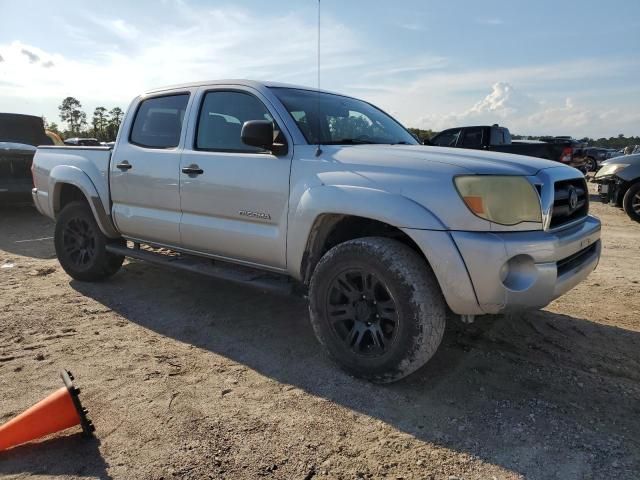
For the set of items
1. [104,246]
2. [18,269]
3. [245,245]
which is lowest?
[18,269]

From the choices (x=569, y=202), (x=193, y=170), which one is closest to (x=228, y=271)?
(x=193, y=170)

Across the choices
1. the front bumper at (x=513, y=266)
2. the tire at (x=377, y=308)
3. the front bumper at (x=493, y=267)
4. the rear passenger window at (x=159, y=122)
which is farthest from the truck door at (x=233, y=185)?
the front bumper at (x=513, y=266)

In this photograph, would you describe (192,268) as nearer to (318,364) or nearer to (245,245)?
→ (245,245)

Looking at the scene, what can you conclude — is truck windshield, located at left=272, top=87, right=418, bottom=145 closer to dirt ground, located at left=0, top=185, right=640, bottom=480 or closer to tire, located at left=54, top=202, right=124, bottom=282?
dirt ground, located at left=0, top=185, right=640, bottom=480

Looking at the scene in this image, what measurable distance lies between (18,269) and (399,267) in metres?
4.98

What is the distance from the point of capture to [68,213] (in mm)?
5293

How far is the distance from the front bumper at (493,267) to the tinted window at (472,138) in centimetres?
980

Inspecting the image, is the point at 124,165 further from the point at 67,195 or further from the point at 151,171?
the point at 67,195

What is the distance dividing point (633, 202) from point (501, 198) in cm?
767

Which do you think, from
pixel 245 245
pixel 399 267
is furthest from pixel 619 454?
pixel 245 245

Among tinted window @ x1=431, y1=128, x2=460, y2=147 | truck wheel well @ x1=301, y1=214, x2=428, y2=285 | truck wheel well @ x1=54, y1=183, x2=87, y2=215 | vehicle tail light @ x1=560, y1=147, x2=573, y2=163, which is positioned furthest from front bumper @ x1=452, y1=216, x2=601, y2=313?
vehicle tail light @ x1=560, y1=147, x2=573, y2=163

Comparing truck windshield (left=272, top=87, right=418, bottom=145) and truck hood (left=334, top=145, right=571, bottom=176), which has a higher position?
truck windshield (left=272, top=87, right=418, bottom=145)

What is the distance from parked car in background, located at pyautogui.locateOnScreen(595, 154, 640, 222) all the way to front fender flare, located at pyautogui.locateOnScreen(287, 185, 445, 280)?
783cm

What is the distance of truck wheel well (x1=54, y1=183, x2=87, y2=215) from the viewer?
5.43 meters
